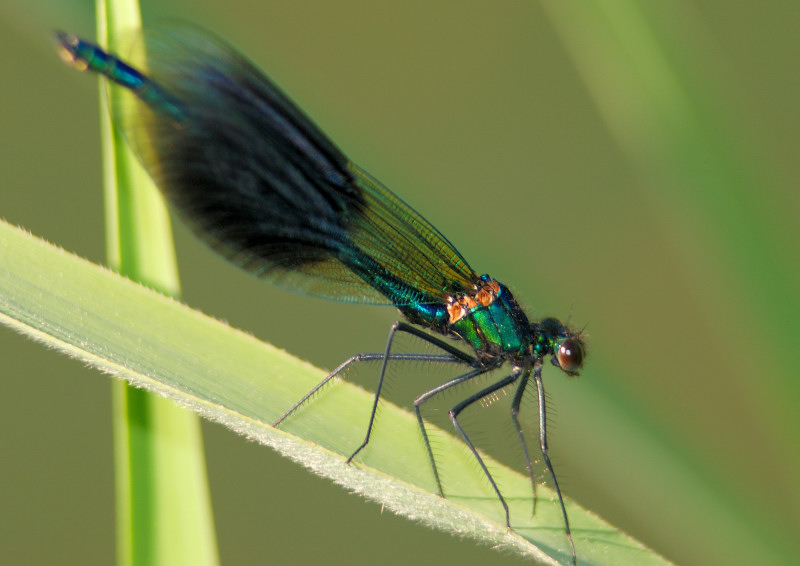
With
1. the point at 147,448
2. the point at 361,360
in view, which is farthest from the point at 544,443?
the point at 147,448

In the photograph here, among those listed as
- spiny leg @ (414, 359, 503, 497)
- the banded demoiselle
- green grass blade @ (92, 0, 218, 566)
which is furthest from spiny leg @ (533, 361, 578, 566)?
green grass blade @ (92, 0, 218, 566)

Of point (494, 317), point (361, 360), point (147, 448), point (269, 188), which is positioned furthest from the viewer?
point (494, 317)

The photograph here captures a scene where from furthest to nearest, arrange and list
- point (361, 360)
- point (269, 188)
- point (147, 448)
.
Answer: point (361, 360), point (269, 188), point (147, 448)

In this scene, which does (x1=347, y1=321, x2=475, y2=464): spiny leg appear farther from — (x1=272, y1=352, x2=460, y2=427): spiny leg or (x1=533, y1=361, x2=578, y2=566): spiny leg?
(x1=533, y1=361, x2=578, y2=566): spiny leg

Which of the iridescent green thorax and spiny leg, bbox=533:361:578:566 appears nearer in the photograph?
spiny leg, bbox=533:361:578:566

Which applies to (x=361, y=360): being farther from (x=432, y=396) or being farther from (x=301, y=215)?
(x=301, y=215)

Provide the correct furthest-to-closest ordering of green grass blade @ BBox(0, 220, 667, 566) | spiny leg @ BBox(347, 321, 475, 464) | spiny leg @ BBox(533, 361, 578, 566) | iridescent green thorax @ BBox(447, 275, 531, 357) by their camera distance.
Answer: iridescent green thorax @ BBox(447, 275, 531, 357), spiny leg @ BBox(347, 321, 475, 464), spiny leg @ BBox(533, 361, 578, 566), green grass blade @ BBox(0, 220, 667, 566)

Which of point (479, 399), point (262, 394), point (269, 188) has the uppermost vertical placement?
point (269, 188)
